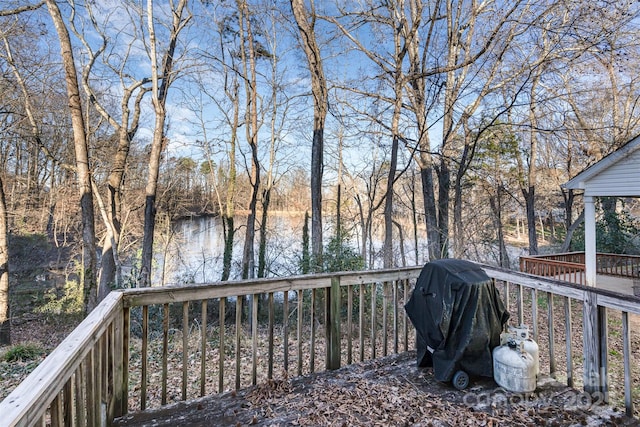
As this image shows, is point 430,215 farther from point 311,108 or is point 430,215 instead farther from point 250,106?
point 250,106

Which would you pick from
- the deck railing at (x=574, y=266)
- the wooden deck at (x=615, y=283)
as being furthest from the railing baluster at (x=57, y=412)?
the wooden deck at (x=615, y=283)

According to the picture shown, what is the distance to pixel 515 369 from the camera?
2.35 m

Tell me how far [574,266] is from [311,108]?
7.88 meters

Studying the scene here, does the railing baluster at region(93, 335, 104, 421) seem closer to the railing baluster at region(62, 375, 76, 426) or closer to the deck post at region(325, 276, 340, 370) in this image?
the railing baluster at region(62, 375, 76, 426)

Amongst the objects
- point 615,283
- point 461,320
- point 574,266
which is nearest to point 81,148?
point 461,320

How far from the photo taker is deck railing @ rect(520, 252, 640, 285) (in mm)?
8273

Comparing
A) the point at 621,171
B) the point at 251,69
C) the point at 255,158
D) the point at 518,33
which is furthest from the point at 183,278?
the point at 621,171

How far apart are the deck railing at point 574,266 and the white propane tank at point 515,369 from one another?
7454 millimetres

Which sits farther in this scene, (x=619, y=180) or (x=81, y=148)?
(x=619, y=180)

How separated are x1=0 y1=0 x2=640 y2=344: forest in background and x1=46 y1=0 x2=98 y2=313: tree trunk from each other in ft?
0.10

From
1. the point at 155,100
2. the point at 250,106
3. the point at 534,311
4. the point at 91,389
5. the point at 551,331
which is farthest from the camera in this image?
the point at 250,106

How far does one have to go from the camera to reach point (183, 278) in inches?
411

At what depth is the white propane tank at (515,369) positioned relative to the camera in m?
2.35

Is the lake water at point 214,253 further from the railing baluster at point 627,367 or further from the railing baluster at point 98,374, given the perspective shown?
the railing baluster at point 627,367
